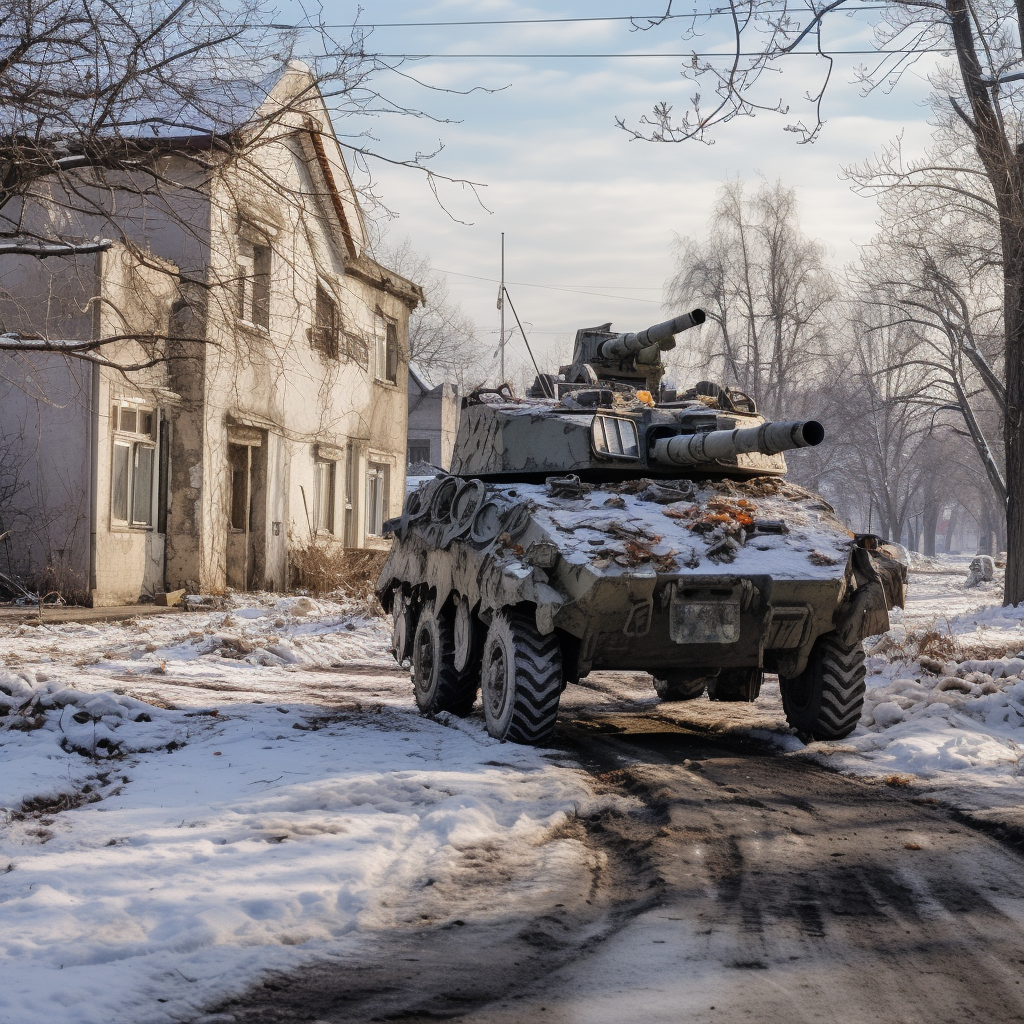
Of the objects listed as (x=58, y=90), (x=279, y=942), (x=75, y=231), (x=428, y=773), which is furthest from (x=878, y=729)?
(x=75, y=231)

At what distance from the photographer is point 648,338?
11055 millimetres

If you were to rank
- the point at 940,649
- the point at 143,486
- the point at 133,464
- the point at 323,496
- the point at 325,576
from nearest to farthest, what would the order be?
the point at 940,649
the point at 133,464
the point at 143,486
the point at 325,576
the point at 323,496

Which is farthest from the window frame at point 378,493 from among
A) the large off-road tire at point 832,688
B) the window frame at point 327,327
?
the large off-road tire at point 832,688


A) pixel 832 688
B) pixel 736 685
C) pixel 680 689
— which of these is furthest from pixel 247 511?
pixel 832 688

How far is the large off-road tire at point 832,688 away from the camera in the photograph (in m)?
8.72

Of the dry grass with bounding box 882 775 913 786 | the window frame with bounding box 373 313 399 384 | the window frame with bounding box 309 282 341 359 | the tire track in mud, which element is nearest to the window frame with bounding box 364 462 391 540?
the window frame with bounding box 373 313 399 384

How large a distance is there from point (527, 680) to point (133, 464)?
10.2 m

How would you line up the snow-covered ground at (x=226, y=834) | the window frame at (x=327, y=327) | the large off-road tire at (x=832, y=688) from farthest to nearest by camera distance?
1. the large off-road tire at (x=832, y=688)
2. the window frame at (x=327, y=327)
3. the snow-covered ground at (x=226, y=834)

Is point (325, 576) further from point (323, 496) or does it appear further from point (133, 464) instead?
point (133, 464)

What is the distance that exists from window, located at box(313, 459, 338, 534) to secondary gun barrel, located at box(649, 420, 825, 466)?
1285cm

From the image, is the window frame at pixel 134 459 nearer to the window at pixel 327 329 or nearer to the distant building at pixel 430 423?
the window at pixel 327 329

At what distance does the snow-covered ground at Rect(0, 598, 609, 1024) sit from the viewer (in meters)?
4.00

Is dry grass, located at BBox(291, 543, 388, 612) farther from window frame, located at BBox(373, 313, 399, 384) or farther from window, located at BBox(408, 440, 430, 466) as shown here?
window, located at BBox(408, 440, 430, 466)

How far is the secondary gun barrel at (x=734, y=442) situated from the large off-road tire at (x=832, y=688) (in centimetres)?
144
